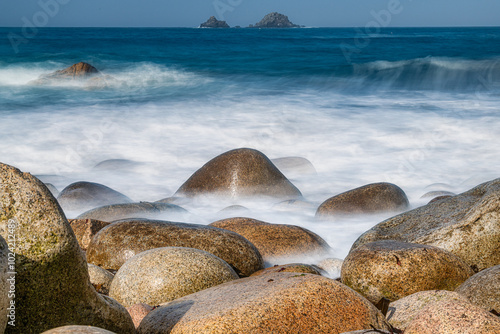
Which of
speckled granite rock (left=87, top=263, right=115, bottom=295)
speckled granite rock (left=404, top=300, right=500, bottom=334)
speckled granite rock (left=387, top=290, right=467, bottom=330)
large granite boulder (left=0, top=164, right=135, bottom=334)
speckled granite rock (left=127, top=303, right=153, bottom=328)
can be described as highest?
large granite boulder (left=0, top=164, right=135, bottom=334)

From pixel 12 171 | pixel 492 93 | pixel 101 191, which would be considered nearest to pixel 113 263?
pixel 12 171

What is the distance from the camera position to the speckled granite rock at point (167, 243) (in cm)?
453

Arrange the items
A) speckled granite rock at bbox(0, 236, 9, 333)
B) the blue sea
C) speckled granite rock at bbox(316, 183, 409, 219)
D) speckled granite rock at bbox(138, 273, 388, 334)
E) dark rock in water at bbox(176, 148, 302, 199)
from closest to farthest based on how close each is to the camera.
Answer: speckled granite rock at bbox(0, 236, 9, 333) < speckled granite rock at bbox(138, 273, 388, 334) < speckled granite rock at bbox(316, 183, 409, 219) < dark rock in water at bbox(176, 148, 302, 199) < the blue sea

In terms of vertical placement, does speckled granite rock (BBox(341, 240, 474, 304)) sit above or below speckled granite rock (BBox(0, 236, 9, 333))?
below

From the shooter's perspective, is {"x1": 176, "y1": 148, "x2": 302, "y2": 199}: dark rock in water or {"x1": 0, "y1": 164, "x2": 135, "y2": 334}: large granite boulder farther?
{"x1": 176, "y1": 148, "x2": 302, "y2": 199}: dark rock in water

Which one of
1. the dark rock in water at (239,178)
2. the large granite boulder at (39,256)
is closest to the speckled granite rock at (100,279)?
the large granite boulder at (39,256)

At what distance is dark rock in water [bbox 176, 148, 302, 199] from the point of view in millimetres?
7727

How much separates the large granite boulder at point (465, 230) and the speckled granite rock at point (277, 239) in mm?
600

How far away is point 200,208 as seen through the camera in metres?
7.51

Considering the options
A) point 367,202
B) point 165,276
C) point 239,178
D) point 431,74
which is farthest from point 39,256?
point 431,74

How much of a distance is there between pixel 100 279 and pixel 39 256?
→ 74.7 inches

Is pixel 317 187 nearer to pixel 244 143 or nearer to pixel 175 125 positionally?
pixel 244 143

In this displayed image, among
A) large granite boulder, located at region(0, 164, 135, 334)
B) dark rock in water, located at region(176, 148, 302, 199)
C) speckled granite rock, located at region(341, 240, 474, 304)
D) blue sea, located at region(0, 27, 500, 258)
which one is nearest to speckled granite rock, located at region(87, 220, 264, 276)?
speckled granite rock, located at region(341, 240, 474, 304)

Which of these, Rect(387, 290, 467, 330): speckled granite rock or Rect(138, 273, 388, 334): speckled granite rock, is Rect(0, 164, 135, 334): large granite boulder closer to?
Rect(138, 273, 388, 334): speckled granite rock
